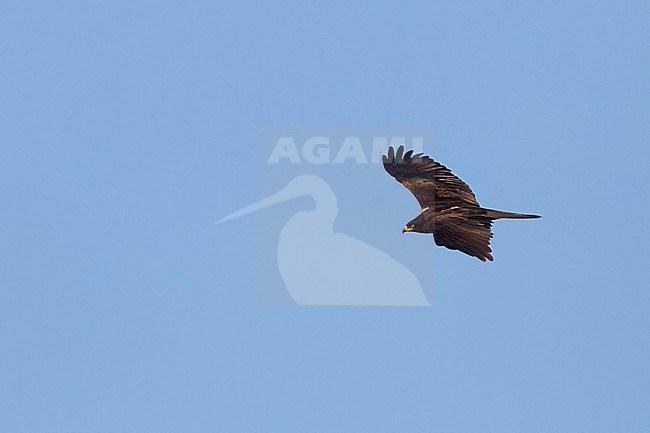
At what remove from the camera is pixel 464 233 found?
3569cm

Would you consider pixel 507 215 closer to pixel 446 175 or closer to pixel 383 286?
pixel 446 175

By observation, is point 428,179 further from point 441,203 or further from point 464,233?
point 464,233

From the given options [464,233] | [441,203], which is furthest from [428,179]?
[464,233]

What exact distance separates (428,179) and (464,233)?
144 cm

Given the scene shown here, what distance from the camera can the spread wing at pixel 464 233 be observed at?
35375mm

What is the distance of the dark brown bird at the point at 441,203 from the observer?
35.8 m

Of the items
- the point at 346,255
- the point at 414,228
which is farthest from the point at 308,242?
the point at 414,228

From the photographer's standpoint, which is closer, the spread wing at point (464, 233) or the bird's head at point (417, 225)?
the spread wing at point (464, 233)

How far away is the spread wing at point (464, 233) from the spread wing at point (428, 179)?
14.3 inches

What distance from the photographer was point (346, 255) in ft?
131

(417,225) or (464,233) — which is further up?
(417,225)

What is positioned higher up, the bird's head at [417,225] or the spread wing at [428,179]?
the spread wing at [428,179]

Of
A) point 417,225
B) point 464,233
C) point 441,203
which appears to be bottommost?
point 464,233

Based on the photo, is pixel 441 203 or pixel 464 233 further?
pixel 441 203
